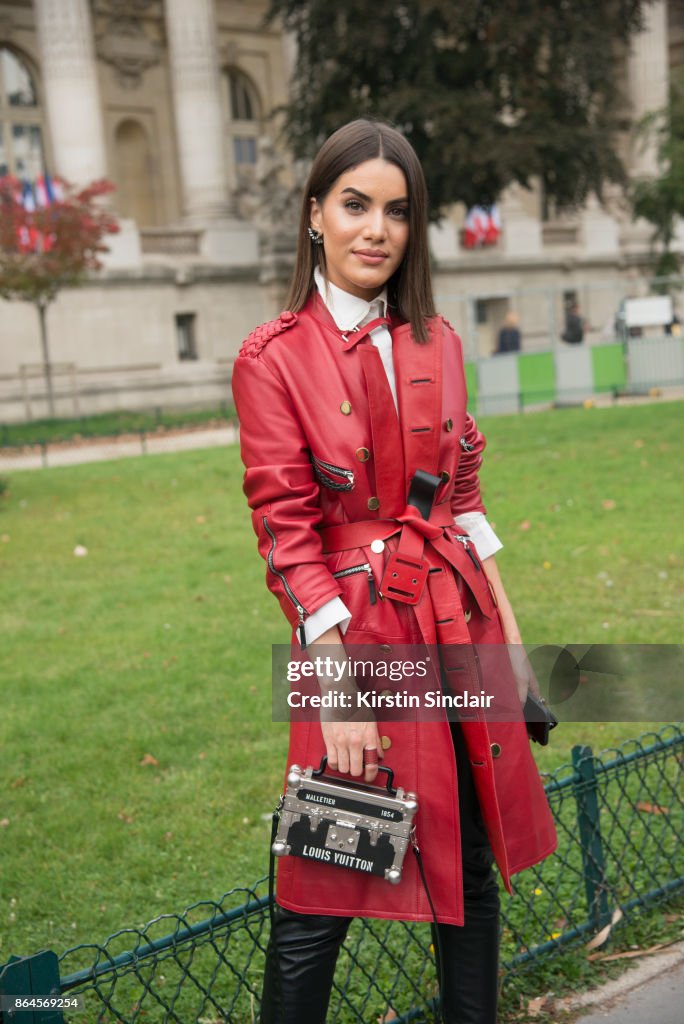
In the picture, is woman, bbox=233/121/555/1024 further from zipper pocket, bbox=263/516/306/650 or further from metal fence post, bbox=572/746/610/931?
metal fence post, bbox=572/746/610/931

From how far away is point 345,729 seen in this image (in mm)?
2422

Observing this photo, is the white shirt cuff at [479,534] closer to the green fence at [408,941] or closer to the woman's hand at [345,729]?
the woman's hand at [345,729]

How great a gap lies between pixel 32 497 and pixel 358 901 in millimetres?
12563

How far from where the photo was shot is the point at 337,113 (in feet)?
88.7

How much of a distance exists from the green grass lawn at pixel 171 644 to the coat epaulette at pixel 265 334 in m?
2.49

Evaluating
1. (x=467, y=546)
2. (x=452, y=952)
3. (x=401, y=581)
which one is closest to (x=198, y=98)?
(x=467, y=546)

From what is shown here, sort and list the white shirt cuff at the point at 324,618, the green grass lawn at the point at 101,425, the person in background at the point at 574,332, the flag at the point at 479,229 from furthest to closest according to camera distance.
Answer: the flag at the point at 479,229 < the person in background at the point at 574,332 < the green grass lawn at the point at 101,425 < the white shirt cuff at the point at 324,618

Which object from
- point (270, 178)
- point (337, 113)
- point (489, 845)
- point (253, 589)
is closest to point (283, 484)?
point (489, 845)

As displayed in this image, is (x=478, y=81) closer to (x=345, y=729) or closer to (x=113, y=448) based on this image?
(x=113, y=448)

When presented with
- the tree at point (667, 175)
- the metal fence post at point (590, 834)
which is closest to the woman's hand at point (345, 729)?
the metal fence post at point (590, 834)

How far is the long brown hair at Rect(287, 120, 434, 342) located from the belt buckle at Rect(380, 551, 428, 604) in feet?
1.72

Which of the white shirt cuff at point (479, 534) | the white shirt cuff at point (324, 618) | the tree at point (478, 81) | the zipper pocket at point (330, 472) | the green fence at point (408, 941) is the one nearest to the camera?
the white shirt cuff at point (324, 618)

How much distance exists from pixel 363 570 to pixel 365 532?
93 millimetres

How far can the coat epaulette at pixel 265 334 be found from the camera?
2564 mm
